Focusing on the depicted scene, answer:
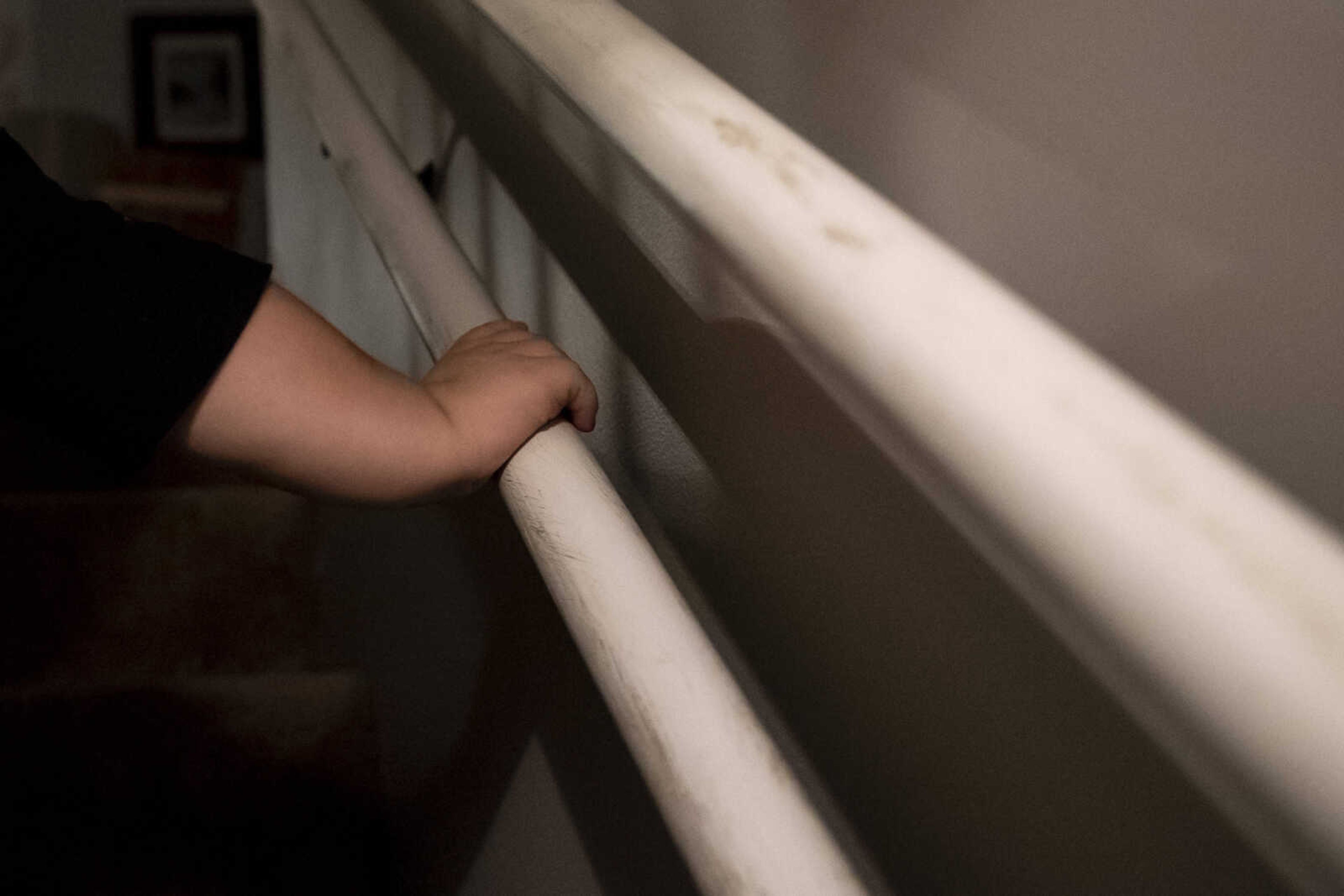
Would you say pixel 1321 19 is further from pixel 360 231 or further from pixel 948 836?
pixel 360 231

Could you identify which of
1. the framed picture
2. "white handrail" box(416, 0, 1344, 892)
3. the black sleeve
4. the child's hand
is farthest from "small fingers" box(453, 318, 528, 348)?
the framed picture

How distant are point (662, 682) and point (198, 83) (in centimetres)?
387

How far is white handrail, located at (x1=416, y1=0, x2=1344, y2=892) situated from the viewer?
0.16m

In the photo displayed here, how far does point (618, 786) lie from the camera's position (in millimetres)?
611

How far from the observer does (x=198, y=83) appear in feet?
11.8

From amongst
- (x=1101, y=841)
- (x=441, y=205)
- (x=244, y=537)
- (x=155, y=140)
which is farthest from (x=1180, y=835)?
(x=155, y=140)

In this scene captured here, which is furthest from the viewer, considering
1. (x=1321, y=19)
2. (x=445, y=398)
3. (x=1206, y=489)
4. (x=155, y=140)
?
(x=155, y=140)

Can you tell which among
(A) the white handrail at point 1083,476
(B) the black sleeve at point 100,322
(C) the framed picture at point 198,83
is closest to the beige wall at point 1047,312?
(A) the white handrail at point 1083,476

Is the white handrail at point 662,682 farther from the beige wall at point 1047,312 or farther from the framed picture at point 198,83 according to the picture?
the framed picture at point 198,83

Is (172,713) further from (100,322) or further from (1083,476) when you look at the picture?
(1083,476)

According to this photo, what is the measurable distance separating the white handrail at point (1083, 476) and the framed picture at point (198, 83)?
3824 millimetres

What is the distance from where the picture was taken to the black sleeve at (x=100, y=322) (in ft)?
1.40

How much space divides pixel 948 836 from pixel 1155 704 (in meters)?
0.23

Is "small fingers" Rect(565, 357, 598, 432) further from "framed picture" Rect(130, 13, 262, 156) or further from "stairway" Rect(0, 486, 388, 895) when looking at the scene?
"framed picture" Rect(130, 13, 262, 156)
